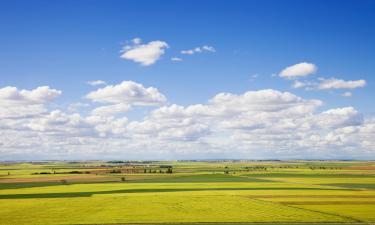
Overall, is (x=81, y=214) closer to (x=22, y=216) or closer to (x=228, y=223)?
(x=22, y=216)

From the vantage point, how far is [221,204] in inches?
2896

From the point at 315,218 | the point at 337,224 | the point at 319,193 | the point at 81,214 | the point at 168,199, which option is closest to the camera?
the point at 337,224

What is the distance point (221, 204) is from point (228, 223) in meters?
18.2

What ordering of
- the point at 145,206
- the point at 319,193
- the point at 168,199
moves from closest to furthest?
1. the point at 145,206
2. the point at 168,199
3. the point at 319,193

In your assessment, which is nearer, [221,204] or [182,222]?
[182,222]

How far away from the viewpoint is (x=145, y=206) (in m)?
72.1

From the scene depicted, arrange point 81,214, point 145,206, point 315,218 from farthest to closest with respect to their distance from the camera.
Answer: point 145,206 < point 81,214 < point 315,218

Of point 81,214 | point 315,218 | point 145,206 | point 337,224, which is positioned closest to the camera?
point 337,224

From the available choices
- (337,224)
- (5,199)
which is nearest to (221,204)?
(337,224)

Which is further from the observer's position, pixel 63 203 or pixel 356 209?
pixel 63 203

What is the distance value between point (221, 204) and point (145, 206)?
1313 centimetres

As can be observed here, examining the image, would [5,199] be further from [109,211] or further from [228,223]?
[228,223]

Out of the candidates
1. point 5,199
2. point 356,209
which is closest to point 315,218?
point 356,209

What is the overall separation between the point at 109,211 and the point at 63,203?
47.2ft
